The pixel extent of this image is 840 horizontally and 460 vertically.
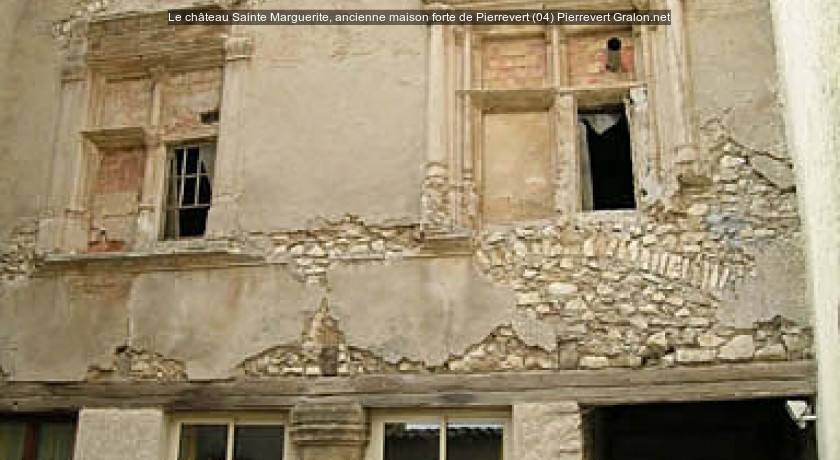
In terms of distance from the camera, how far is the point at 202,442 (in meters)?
6.15

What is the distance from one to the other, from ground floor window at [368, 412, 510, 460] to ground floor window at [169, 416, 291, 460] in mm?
641

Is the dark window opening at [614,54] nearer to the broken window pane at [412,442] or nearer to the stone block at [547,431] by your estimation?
the stone block at [547,431]

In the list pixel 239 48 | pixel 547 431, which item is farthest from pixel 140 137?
pixel 547 431

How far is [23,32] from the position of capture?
24.2 feet

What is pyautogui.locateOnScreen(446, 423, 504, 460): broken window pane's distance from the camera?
18.5 ft

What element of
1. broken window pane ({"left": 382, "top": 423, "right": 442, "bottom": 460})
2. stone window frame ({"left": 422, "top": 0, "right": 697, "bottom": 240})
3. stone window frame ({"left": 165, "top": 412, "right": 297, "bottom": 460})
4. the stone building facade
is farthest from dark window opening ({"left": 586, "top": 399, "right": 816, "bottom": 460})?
stone window frame ({"left": 165, "top": 412, "right": 297, "bottom": 460})

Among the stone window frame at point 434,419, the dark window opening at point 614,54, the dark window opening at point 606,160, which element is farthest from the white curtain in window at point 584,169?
the stone window frame at point 434,419

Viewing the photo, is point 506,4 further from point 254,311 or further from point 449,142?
point 254,311

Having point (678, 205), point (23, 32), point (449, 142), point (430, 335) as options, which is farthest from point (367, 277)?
point (23, 32)

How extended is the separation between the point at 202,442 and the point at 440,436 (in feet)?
5.45

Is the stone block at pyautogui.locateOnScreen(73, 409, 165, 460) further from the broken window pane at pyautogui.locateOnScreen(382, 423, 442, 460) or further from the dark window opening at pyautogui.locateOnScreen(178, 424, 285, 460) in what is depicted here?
the broken window pane at pyautogui.locateOnScreen(382, 423, 442, 460)

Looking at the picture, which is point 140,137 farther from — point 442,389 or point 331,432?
point 442,389

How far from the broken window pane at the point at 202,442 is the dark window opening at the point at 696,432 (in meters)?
2.92

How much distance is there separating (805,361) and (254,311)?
3.41 meters
